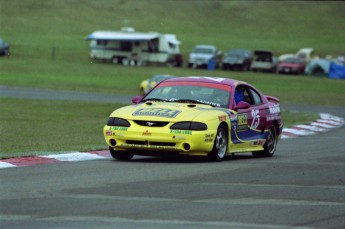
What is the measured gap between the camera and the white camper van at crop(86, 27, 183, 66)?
236 ft

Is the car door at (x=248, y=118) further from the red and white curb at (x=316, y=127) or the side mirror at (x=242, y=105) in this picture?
the red and white curb at (x=316, y=127)

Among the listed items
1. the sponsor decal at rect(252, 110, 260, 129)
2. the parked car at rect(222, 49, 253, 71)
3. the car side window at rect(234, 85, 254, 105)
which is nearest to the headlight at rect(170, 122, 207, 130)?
the car side window at rect(234, 85, 254, 105)

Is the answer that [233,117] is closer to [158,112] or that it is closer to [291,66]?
[158,112]

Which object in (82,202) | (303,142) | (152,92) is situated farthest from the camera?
(303,142)

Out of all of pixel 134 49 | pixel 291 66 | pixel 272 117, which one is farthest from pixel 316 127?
pixel 134 49

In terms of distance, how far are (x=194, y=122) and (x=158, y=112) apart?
1.69ft

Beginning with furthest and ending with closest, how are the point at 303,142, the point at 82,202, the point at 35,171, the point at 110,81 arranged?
the point at 110,81
the point at 303,142
the point at 35,171
the point at 82,202

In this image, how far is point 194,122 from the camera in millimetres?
14133

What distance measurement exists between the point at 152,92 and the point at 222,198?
5608 mm

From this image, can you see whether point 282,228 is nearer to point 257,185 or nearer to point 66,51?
point 257,185

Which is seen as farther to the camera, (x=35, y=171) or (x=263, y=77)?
(x=263, y=77)

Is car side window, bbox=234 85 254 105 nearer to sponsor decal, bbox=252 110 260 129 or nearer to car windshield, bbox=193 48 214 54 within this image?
sponsor decal, bbox=252 110 260 129

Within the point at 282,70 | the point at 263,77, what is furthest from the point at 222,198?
the point at 282,70

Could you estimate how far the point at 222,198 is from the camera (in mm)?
10141
